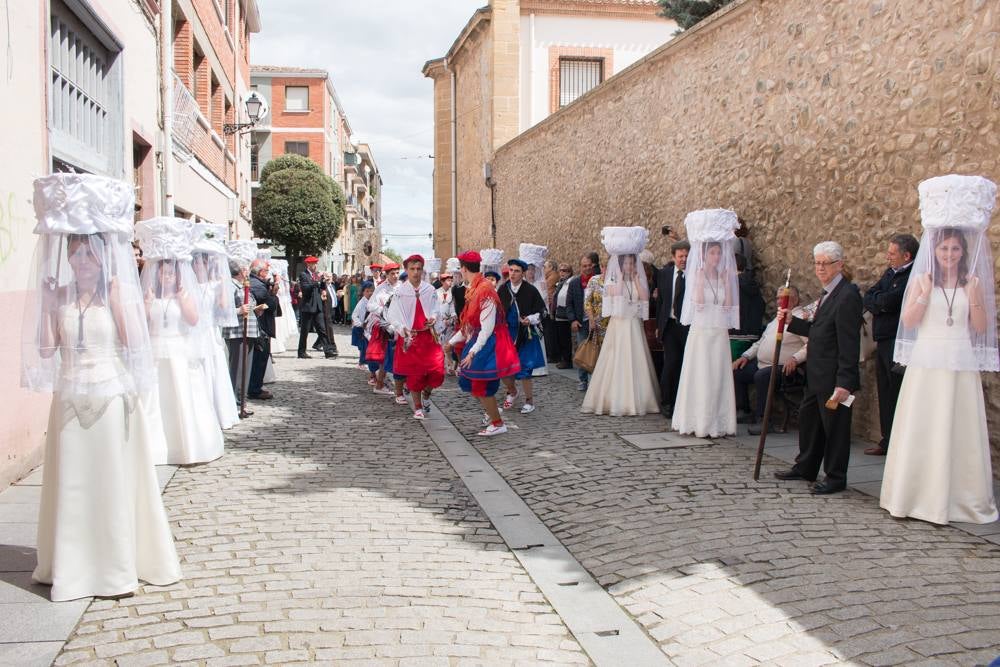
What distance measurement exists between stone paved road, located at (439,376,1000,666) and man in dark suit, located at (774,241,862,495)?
0.30 metres

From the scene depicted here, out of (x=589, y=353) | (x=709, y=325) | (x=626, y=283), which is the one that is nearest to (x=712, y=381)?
(x=709, y=325)

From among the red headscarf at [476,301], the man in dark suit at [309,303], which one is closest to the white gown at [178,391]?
the red headscarf at [476,301]

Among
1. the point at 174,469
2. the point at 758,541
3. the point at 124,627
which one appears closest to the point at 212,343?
the point at 174,469

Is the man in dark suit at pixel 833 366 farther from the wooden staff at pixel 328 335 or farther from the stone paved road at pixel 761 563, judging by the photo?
the wooden staff at pixel 328 335

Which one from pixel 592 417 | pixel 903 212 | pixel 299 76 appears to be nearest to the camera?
pixel 903 212

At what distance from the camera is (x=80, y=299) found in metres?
4.37

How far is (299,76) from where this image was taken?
57562 mm

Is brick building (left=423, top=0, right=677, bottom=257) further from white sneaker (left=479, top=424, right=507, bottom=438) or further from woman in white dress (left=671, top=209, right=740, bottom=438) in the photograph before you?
woman in white dress (left=671, top=209, right=740, bottom=438)

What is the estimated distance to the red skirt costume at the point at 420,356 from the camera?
9391mm

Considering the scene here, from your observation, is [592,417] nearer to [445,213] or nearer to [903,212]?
[903,212]

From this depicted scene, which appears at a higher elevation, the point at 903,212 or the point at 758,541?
the point at 903,212

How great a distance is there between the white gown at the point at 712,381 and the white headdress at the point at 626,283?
1461 mm

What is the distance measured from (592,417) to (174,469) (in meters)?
4.46

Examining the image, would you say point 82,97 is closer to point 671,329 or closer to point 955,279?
point 671,329
